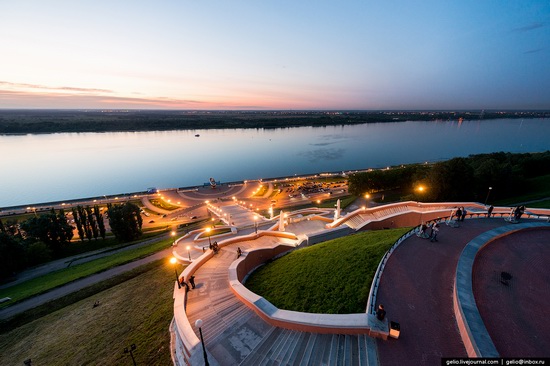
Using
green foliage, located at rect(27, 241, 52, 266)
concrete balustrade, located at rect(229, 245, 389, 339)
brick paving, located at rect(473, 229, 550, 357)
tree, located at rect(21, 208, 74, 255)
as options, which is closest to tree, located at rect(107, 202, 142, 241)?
tree, located at rect(21, 208, 74, 255)

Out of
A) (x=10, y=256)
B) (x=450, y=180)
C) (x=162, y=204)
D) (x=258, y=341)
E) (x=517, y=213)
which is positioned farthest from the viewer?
(x=162, y=204)

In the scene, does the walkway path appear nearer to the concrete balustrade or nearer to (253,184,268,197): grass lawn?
the concrete balustrade

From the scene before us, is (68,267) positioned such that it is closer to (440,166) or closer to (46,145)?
(440,166)

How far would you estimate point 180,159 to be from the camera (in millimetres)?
104812

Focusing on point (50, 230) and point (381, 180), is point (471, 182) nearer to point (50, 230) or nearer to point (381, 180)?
point (381, 180)

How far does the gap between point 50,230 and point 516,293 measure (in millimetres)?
48301

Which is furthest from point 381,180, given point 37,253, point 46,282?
point 37,253

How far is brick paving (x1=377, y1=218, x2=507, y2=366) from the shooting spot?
26.0 ft

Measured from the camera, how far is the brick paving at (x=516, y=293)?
7.95 m

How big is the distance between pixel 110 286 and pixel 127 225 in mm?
18249

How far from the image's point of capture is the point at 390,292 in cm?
1047

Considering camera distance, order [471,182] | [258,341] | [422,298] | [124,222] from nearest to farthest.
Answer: [258,341] → [422,298] → [471,182] → [124,222]

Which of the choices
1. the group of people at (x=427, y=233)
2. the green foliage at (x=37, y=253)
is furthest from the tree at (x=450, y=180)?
the green foliage at (x=37, y=253)

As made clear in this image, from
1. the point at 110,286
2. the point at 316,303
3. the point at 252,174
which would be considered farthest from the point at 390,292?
the point at 252,174
